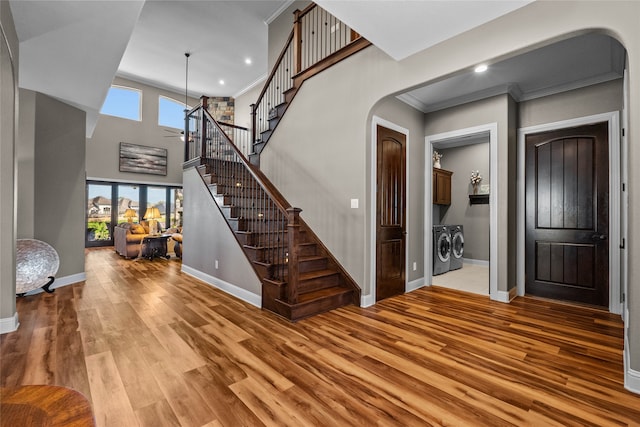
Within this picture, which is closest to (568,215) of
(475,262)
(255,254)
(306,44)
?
(475,262)

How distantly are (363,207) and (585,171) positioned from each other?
111 inches

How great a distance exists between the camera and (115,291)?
4.16 m

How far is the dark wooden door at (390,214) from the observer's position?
384 centimetres

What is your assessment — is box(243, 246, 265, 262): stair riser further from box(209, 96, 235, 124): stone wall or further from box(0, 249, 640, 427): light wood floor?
box(209, 96, 235, 124): stone wall

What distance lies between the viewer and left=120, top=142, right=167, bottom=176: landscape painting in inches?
374

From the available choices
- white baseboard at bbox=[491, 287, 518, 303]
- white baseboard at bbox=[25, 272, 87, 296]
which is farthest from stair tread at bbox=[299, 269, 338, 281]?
white baseboard at bbox=[25, 272, 87, 296]

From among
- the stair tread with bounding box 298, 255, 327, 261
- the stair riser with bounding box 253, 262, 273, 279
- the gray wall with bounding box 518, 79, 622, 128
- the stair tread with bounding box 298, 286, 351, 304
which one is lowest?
the stair tread with bounding box 298, 286, 351, 304

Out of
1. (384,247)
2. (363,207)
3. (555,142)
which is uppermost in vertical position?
(555,142)

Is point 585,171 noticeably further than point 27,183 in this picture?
No

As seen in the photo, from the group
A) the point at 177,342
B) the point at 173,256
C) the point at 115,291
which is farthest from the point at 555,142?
the point at 173,256

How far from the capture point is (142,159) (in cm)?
985

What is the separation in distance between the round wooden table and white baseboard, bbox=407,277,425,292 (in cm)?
413

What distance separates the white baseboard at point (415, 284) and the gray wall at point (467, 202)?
2634 mm

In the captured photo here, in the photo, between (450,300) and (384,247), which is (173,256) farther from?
(450,300)
